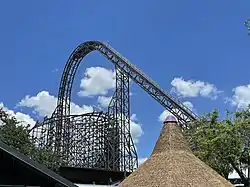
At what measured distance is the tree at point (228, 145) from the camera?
95.2 feet

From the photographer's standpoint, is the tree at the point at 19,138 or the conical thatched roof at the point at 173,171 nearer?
the conical thatched roof at the point at 173,171

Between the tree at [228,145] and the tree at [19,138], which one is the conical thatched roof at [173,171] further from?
the tree at [19,138]

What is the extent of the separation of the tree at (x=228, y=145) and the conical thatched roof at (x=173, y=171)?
6654 millimetres

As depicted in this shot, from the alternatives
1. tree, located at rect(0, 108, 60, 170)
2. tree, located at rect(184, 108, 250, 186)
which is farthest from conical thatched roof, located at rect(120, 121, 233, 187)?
tree, located at rect(0, 108, 60, 170)

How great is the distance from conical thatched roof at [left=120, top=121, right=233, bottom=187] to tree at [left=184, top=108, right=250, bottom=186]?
6.65 m

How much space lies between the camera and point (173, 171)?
20.7 meters

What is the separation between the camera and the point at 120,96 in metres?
37.1

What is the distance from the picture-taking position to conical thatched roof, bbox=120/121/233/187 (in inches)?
797

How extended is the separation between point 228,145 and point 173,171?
9827 mm

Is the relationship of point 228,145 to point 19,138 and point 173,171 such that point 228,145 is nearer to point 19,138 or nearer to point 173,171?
point 173,171

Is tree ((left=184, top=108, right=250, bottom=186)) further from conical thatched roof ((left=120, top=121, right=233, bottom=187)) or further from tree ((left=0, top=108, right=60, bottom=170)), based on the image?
tree ((left=0, top=108, right=60, bottom=170))

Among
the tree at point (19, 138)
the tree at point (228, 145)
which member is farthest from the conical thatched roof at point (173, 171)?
the tree at point (19, 138)

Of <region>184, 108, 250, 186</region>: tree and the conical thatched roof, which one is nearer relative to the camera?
the conical thatched roof

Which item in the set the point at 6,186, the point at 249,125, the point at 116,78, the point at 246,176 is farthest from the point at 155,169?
the point at 116,78
